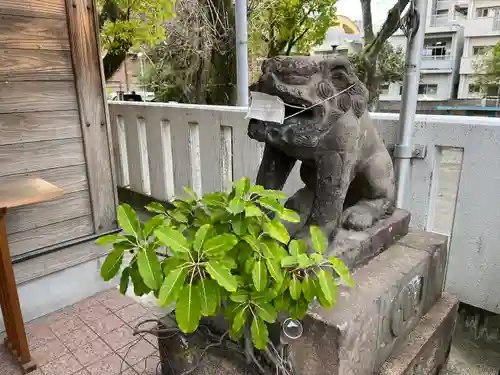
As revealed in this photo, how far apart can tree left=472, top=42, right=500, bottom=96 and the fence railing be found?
11.7 meters

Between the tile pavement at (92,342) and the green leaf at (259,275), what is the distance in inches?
41.5

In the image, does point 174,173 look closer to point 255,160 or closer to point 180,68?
point 255,160

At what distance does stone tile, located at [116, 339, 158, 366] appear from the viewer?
199 centimetres

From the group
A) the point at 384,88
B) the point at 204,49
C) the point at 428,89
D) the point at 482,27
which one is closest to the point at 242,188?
the point at 204,49

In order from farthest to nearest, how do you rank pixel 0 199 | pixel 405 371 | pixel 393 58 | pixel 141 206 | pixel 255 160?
pixel 393 58 → pixel 141 206 → pixel 255 160 → pixel 0 199 → pixel 405 371

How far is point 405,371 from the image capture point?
135 cm

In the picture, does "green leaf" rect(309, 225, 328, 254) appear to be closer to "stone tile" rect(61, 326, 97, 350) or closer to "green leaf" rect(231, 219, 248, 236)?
"green leaf" rect(231, 219, 248, 236)

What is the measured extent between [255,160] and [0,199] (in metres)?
1.52

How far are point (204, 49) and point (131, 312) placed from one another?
149 inches

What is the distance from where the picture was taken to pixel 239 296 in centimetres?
96

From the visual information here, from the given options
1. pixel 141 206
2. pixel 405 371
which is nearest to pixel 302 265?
pixel 405 371

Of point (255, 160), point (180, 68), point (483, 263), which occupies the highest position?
point (180, 68)

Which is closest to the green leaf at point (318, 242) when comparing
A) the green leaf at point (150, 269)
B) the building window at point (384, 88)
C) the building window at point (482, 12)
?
the green leaf at point (150, 269)

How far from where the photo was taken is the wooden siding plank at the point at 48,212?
90.2 inches
